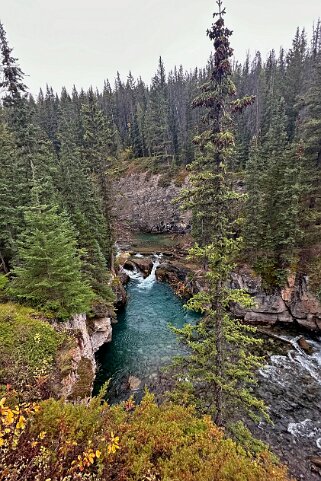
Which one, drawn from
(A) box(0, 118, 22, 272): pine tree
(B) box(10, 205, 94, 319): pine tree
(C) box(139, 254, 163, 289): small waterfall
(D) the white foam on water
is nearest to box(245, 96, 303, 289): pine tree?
(D) the white foam on water

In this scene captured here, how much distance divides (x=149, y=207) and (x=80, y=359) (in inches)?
1814

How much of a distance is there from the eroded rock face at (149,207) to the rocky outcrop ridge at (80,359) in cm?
3406

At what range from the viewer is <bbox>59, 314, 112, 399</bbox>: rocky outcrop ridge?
13076mm

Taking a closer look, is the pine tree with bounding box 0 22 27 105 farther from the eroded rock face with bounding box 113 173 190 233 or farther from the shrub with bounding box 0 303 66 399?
the eroded rock face with bounding box 113 173 190 233

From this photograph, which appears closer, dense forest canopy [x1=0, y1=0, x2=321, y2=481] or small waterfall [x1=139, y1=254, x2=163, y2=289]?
dense forest canopy [x1=0, y1=0, x2=321, y2=481]

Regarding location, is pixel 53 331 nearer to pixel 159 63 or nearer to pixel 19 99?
pixel 19 99

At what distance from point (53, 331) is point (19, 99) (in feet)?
61.8

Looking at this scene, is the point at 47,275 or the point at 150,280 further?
the point at 150,280

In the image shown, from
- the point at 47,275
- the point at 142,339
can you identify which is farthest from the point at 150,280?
the point at 47,275

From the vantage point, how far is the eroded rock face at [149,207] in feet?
182

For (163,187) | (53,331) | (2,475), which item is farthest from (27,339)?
(163,187)

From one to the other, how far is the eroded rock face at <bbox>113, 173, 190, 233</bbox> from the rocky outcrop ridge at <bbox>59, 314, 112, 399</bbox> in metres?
34.1

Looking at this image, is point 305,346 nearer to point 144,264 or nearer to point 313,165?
point 313,165

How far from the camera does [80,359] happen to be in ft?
51.6
